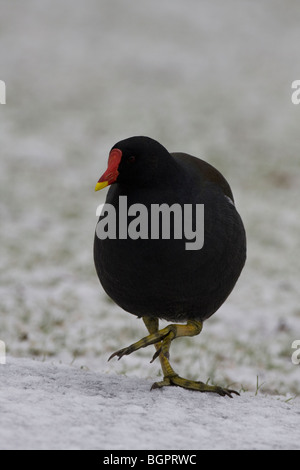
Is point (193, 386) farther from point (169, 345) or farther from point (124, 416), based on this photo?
point (124, 416)

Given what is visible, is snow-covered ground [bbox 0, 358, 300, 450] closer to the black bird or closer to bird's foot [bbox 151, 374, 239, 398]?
bird's foot [bbox 151, 374, 239, 398]

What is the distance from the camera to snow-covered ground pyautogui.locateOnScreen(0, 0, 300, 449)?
120 inches

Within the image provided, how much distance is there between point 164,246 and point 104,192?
8262mm

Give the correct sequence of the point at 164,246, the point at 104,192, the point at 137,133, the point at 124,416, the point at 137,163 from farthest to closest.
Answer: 1. the point at 137,133
2. the point at 104,192
3. the point at 137,163
4. the point at 164,246
5. the point at 124,416

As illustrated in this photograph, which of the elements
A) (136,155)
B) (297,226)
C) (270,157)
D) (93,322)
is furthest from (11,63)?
(136,155)

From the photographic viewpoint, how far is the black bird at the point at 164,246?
3227 mm

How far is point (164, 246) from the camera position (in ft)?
10.5

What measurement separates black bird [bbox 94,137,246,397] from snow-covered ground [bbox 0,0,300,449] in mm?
462

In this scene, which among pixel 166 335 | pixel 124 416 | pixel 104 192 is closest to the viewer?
pixel 124 416

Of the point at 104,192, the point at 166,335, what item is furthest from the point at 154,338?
the point at 104,192

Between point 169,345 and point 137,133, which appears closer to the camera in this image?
point 169,345

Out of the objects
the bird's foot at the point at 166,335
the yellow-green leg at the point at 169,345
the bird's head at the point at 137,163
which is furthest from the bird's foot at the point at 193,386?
the bird's head at the point at 137,163

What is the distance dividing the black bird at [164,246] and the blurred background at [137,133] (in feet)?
5.08

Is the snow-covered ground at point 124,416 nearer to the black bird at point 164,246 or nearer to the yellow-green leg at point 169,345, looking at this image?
the yellow-green leg at point 169,345
